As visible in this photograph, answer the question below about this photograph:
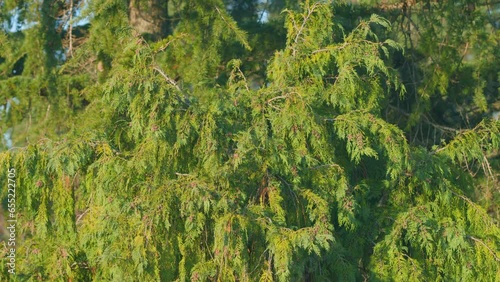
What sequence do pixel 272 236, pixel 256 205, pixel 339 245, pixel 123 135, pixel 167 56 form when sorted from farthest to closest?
pixel 167 56, pixel 123 135, pixel 339 245, pixel 256 205, pixel 272 236

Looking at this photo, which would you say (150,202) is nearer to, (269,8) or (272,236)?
(272,236)

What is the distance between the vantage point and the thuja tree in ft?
17.0

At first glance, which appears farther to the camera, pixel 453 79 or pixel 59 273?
pixel 453 79

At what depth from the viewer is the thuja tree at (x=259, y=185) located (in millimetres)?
5168

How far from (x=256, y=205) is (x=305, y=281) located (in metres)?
0.82

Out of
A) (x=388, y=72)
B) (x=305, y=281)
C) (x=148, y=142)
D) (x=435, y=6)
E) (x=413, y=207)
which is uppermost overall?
(x=435, y=6)

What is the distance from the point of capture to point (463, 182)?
699 cm

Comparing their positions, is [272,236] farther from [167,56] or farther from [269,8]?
[269,8]

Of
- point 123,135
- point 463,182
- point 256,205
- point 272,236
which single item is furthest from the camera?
point 463,182

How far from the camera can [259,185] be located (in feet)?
18.3

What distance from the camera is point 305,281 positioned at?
5.96m

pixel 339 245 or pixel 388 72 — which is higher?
A: pixel 388 72

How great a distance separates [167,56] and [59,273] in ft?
9.40

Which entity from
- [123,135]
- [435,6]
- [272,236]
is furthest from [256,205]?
[435,6]
